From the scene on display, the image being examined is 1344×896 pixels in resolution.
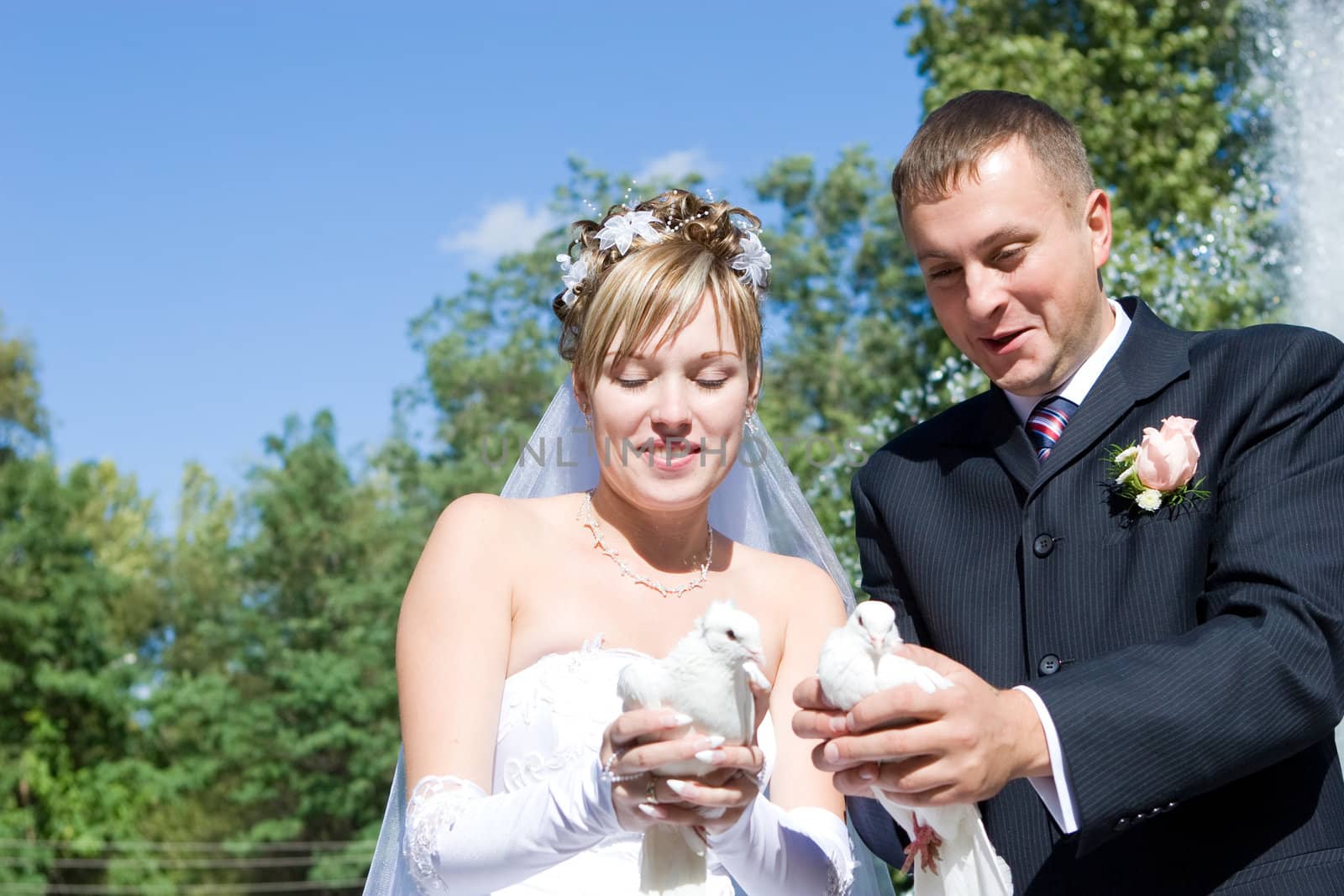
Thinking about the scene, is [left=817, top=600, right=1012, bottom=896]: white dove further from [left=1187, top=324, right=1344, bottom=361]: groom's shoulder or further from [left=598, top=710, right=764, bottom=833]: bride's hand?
[left=1187, top=324, right=1344, bottom=361]: groom's shoulder

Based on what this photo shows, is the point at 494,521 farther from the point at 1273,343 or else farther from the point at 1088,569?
the point at 1273,343

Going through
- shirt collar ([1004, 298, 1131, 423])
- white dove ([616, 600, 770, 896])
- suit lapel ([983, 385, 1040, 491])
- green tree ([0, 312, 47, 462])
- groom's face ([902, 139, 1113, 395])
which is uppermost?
green tree ([0, 312, 47, 462])

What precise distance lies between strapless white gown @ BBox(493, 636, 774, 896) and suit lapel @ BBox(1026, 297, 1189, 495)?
1306 mm

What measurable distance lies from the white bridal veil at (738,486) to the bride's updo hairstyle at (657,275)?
1.92 ft

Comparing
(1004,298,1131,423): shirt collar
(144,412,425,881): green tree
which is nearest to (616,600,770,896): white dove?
(1004,298,1131,423): shirt collar

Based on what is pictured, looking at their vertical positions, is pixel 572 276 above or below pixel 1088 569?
above

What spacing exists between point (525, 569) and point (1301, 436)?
2.29 m

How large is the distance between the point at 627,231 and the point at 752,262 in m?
0.45

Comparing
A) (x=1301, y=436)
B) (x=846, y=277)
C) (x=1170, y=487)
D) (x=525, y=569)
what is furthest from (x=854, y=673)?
(x=846, y=277)

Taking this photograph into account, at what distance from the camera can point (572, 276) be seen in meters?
4.48

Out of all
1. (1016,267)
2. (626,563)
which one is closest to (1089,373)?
(1016,267)

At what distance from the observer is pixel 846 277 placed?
105 feet

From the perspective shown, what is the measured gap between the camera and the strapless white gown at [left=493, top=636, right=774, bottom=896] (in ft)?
12.9

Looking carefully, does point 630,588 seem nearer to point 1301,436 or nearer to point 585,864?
point 585,864
